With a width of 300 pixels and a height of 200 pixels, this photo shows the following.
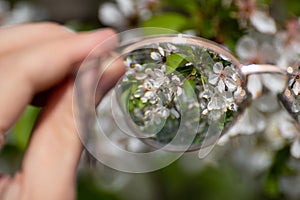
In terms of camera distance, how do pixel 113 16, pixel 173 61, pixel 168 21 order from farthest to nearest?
pixel 113 16
pixel 168 21
pixel 173 61

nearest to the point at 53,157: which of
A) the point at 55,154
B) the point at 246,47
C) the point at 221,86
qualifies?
the point at 55,154

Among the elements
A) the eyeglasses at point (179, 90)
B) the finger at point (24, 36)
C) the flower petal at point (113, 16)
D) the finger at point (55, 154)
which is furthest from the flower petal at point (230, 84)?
the flower petal at point (113, 16)

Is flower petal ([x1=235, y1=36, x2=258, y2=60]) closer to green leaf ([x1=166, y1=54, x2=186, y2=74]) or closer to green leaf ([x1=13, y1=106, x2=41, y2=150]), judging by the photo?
green leaf ([x1=166, y1=54, x2=186, y2=74])

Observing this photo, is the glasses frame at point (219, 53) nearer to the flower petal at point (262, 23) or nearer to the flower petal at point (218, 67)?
the flower petal at point (218, 67)

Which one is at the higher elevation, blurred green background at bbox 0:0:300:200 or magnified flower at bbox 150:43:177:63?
magnified flower at bbox 150:43:177:63

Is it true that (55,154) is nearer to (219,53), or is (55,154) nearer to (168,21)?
(219,53)

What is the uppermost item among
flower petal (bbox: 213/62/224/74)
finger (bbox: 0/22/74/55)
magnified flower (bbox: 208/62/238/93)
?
flower petal (bbox: 213/62/224/74)

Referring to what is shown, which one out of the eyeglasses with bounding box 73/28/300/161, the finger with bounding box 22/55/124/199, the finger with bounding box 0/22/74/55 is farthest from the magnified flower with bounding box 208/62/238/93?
the finger with bounding box 0/22/74/55
